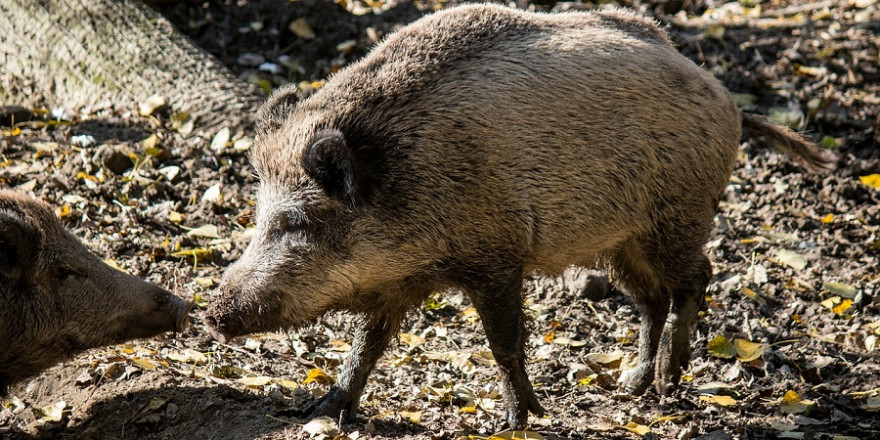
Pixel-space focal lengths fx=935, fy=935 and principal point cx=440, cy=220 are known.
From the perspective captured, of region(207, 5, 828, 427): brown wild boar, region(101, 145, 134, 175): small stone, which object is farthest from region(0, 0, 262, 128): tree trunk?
region(207, 5, 828, 427): brown wild boar

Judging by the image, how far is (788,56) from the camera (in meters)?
8.05

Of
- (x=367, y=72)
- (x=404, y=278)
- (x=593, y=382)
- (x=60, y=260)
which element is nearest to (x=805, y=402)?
(x=593, y=382)

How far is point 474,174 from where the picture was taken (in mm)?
4191

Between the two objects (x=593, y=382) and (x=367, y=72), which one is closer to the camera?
(x=367, y=72)

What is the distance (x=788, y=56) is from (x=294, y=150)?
5.44 meters

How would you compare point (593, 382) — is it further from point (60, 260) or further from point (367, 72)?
point (60, 260)

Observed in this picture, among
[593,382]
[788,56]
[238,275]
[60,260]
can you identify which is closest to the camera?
[238,275]

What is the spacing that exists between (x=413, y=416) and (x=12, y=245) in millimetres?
1956

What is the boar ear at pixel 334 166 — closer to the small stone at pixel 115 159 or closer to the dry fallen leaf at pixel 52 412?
the dry fallen leaf at pixel 52 412

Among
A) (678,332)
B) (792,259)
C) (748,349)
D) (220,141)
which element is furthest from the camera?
(220,141)

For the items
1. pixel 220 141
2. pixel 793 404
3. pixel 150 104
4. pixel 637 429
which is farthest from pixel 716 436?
pixel 150 104

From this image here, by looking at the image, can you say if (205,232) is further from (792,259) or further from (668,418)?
(792,259)

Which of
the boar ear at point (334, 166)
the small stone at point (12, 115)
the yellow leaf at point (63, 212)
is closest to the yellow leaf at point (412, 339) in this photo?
the boar ear at point (334, 166)

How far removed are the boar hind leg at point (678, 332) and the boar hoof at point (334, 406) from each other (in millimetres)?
→ 1685
